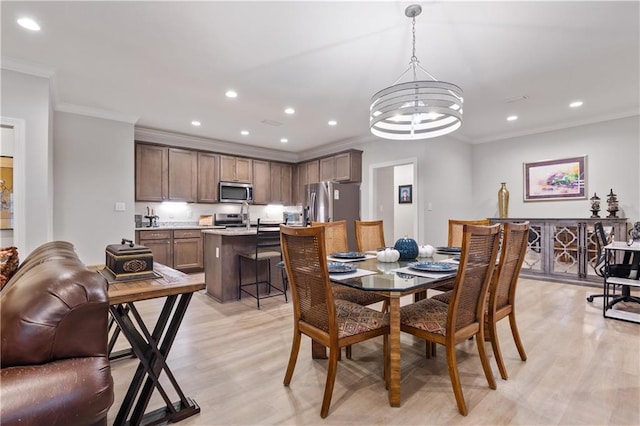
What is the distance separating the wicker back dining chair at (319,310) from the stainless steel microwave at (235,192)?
443cm

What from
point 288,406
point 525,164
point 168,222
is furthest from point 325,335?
point 525,164

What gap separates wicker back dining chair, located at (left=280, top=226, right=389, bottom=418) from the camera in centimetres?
165

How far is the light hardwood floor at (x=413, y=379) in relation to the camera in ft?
5.42

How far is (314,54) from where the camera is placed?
9.18 feet

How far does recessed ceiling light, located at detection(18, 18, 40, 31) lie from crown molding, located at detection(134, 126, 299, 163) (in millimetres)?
2782

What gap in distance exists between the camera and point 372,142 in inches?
226

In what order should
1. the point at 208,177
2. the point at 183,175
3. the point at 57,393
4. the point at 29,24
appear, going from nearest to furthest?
the point at 57,393
the point at 29,24
the point at 183,175
the point at 208,177

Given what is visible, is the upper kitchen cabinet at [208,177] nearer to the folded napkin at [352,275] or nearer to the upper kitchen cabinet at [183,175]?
the upper kitchen cabinet at [183,175]

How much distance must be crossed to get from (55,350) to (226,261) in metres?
2.87

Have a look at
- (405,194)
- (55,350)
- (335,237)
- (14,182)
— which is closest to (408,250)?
(335,237)

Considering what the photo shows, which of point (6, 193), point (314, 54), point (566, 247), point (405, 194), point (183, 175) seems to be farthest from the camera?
point (405, 194)

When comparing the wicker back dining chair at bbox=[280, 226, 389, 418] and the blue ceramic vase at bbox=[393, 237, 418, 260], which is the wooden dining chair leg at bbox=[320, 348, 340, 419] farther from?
the blue ceramic vase at bbox=[393, 237, 418, 260]

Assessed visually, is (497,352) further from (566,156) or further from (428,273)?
(566,156)

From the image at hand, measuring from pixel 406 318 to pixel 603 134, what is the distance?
4944 mm
